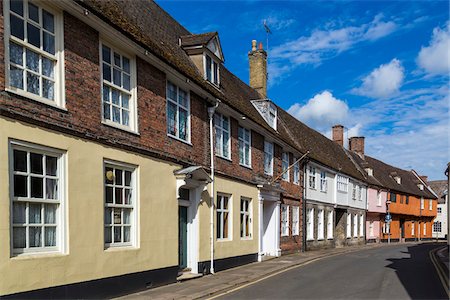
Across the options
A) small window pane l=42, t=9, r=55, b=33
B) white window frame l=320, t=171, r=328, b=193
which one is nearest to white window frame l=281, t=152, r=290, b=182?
white window frame l=320, t=171, r=328, b=193

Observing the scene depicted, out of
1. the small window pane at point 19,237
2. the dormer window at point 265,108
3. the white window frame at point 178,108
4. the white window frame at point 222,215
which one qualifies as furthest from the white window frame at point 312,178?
the small window pane at point 19,237

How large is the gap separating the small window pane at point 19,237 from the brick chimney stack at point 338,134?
Answer: 132 ft

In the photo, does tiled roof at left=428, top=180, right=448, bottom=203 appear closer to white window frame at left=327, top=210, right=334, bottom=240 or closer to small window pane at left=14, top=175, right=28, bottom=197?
white window frame at left=327, top=210, right=334, bottom=240

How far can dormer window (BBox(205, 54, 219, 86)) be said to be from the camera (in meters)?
17.0

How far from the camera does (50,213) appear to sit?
8609 millimetres

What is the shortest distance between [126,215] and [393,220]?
45318mm

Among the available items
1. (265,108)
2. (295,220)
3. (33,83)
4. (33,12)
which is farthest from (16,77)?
(295,220)

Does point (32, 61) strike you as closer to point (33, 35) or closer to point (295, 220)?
point (33, 35)

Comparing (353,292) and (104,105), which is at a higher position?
(104,105)

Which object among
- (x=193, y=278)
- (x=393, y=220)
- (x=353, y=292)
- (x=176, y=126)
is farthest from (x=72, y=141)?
(x=393, y=220)

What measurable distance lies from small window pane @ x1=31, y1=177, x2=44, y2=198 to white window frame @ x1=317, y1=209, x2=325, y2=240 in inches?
942

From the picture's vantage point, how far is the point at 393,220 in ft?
166

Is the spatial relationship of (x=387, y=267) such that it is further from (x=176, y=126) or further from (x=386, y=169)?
(x=386, y=169)

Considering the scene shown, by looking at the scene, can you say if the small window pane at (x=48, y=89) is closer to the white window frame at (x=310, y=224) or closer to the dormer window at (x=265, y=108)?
the dormer window at (x=265, y=108)
